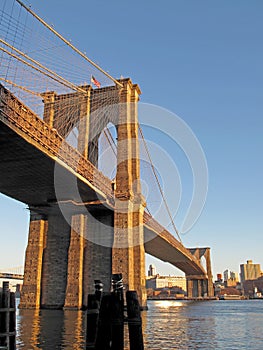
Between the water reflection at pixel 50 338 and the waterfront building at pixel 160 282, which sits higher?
the waterfront building at pixel 160 282

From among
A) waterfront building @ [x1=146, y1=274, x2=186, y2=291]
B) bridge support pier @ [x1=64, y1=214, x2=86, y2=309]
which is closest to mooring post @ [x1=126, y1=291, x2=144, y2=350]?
bridge support pier @ [x1=64, y1=214, x2=86, y2=309]

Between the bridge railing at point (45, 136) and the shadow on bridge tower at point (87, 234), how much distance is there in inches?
100

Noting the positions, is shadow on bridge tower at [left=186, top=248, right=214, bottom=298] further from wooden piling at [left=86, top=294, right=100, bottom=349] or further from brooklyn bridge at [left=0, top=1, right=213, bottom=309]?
wooden piling at [left=86, top=294, right=100, bottom=349]

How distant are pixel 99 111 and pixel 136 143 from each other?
5300 millimetres

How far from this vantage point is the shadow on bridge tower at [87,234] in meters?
37.8

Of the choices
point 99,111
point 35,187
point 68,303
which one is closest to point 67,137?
point 99,111

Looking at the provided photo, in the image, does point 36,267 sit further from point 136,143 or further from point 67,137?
point 136,143

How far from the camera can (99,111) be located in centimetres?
4316

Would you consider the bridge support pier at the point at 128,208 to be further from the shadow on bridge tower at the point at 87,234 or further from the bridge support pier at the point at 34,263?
the bridge support pier at the point at 34,263

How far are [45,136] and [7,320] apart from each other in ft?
64.3

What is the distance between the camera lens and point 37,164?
29766 mm

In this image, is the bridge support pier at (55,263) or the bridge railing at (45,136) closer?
the bridge railing at (45,136)

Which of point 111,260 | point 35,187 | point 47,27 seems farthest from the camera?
point 111,260

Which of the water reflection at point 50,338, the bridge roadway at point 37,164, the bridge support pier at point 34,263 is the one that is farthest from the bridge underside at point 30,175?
the water reflection at point 50,338
